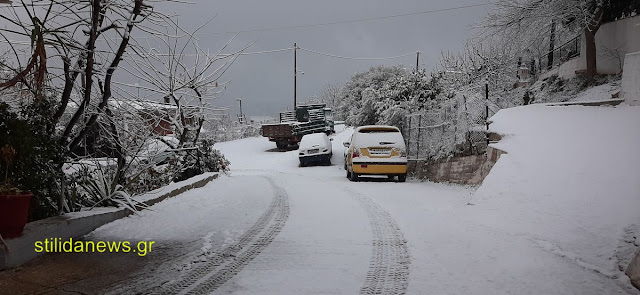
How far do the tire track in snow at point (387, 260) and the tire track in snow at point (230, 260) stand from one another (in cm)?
125

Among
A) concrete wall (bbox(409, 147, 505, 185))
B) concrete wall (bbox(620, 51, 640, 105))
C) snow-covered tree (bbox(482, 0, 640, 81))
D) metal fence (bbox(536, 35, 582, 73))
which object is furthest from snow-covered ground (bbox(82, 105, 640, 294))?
metal fence (bbox(536, 35, 582, 73))

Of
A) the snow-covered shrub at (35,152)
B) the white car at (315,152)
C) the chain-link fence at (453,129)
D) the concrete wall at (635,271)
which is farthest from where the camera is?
the white car at (315,152)

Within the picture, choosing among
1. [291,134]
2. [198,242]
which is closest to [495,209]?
[198,242]

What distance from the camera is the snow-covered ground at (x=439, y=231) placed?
391 cm

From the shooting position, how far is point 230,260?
4.51 meters

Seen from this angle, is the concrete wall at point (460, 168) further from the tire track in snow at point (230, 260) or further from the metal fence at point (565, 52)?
the metal fence at point (565, 52)

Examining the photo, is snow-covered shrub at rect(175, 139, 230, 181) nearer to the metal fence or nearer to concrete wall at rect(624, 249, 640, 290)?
concrete wall at rect(624, 249, 640, 290)

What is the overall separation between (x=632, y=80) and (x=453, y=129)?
458 cm

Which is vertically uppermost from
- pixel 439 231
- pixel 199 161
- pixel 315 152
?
pixel 199 161

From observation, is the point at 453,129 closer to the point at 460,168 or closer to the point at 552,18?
the point at 460,168

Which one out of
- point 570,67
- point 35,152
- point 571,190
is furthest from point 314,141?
point 35,152

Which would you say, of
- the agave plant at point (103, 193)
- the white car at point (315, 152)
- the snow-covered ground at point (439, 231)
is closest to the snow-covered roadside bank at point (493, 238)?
the snow-covered ground at point (439, 231)

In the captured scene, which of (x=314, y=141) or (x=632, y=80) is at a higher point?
(x=632, y=80)

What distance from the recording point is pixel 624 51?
14898mm
